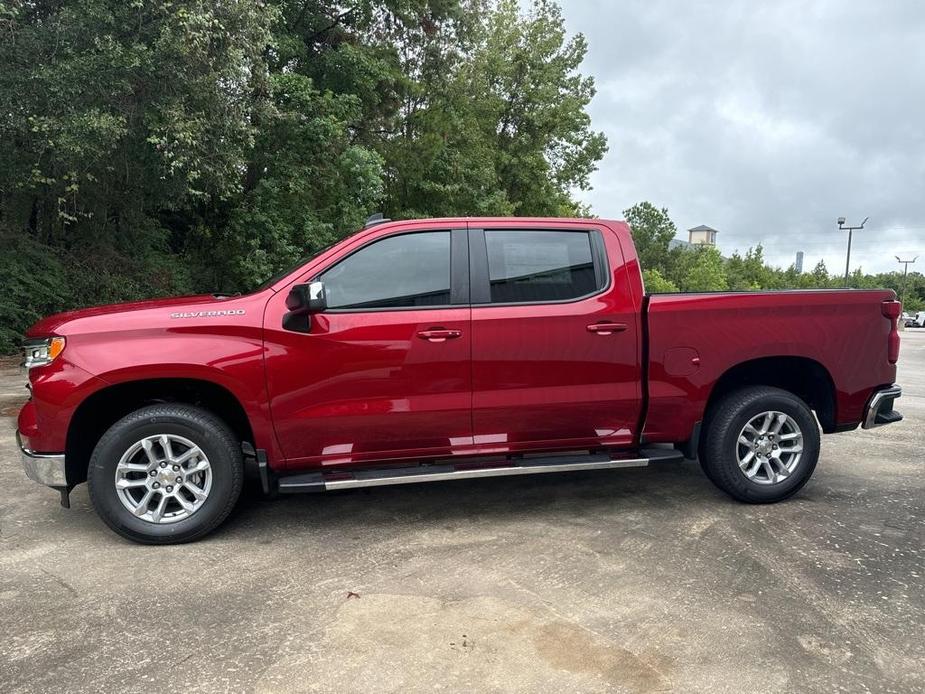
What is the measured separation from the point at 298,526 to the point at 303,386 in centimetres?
96

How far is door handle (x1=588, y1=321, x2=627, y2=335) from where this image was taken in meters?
4.14

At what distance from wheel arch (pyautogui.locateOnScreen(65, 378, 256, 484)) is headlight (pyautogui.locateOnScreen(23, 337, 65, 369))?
0.31 meters

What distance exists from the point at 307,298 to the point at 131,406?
1383mm

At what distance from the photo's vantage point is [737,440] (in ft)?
14.3

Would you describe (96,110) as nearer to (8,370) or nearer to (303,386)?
(8,370)

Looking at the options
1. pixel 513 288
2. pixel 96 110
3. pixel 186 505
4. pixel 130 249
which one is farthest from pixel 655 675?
pixel 130 249

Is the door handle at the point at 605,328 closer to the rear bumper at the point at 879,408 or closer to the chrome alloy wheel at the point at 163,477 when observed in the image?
the rear bumper at the point at 879,408

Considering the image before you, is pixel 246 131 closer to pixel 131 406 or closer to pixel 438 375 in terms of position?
pixel 131 406

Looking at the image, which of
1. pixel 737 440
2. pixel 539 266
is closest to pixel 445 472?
pixel 539 266

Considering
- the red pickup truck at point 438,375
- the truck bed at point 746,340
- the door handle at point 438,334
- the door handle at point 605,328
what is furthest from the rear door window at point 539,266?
the truck bed at point 746,340

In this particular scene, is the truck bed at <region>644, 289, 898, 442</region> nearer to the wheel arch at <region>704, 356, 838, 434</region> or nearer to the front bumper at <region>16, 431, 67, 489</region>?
the wheel arch at <region>704, 356, 838, 434</region>

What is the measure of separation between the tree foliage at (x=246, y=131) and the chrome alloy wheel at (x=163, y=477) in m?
8.94

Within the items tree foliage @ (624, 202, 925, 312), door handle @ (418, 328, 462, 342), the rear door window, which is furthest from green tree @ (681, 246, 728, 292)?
door handle @ (418, 328, 462, 342)

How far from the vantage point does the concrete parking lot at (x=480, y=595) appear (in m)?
2.57
